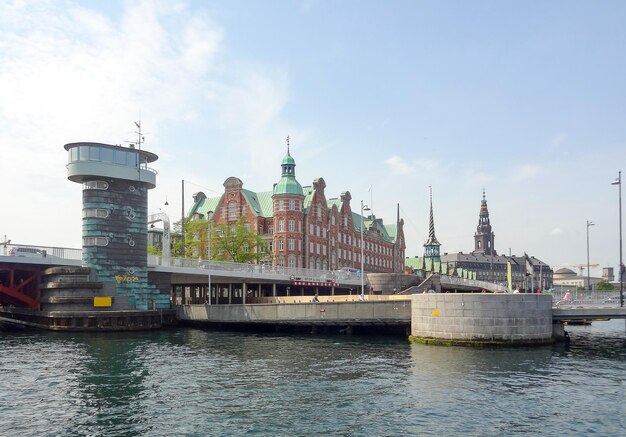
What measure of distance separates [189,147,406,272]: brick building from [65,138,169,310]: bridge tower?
38.0 meters

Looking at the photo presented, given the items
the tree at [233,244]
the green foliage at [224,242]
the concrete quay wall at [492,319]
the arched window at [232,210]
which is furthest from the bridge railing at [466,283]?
the concrete quay wall at [492,319]

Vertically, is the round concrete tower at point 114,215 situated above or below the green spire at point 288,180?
below

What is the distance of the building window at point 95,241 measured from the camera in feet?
194

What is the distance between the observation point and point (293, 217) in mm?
106562

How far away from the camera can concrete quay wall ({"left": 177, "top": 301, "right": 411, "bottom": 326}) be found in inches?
2041

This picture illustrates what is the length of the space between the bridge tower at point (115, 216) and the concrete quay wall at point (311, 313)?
24.0 ft

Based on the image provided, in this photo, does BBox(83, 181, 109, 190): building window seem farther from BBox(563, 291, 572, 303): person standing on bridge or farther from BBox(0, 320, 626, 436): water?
BBox(563, 291, 572, 303): person standing on bridge

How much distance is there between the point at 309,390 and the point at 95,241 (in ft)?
126

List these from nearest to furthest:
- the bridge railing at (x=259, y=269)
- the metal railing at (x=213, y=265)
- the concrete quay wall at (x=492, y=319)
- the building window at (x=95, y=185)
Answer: the concrete quay wall at (x=492, y=319) → the metal railing at (x=213, y=265) → the building window at (x=95, y=185) → the bridge railing at (x=259, y=269)

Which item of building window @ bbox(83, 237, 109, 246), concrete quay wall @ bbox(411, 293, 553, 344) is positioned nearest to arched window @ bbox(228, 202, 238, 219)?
building window @ bbox(83, 237, 109, 246)

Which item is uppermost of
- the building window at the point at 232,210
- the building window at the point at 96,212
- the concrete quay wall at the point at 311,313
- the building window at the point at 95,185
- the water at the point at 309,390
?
the building window at the point at 232,210

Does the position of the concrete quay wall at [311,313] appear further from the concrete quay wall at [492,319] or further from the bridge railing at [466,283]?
the bridge railing at [466,283]

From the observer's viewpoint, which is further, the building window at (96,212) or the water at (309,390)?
the building window at (96,212)

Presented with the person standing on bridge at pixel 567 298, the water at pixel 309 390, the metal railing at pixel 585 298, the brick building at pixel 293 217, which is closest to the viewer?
the water at pixel 309 390
